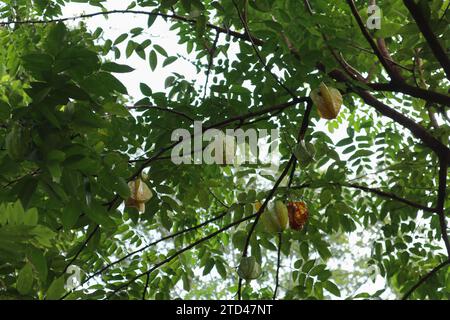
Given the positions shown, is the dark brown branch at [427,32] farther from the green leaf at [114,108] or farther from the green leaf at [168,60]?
the green leaf at [168,60]

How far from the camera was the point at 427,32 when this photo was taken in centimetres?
197

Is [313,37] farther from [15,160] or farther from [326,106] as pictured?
[15,160]

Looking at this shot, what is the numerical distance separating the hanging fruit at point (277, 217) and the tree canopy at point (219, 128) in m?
0.03

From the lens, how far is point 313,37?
2.27 m

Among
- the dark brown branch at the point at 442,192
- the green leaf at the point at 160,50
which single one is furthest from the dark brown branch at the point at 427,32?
the green leaf at the point at 160,50

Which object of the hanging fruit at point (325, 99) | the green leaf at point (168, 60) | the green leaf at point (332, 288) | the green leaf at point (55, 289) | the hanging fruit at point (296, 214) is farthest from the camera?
the green leaf at point (168, 60)

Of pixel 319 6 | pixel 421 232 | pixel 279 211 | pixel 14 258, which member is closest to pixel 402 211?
pixel 421 232

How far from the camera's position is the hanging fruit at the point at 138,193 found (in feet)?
7.99

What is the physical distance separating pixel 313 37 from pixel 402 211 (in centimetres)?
146

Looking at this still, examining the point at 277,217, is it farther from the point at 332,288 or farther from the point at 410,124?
the point at 410,124

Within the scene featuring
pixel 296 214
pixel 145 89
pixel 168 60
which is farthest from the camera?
pixel 168 60

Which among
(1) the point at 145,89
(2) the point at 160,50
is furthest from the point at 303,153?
(2) the point at 160,50

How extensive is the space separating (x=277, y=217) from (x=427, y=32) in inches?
37.5

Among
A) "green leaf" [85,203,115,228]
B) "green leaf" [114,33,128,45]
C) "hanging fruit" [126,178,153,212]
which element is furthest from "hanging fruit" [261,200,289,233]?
"green leaf" [114,33,128,45]
